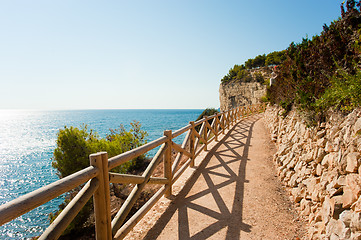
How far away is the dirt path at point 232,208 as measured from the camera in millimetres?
3014

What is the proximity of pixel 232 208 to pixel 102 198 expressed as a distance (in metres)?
2.53

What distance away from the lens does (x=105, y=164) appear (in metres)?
2.17

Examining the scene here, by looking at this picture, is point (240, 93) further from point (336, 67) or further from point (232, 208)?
point (232, 208)

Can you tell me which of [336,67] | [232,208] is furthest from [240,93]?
[232,208]

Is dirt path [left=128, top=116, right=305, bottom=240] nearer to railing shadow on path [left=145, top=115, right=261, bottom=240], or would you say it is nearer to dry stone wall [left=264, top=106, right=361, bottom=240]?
railing shadow on path [left=145, top=115, right=261, bottom=240]

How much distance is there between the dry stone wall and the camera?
2.27m

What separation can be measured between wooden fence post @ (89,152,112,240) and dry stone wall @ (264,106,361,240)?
8.99 ft

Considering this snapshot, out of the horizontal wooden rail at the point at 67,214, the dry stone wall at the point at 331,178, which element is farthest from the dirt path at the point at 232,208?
the horizontal wooden rail at the point at 67,214

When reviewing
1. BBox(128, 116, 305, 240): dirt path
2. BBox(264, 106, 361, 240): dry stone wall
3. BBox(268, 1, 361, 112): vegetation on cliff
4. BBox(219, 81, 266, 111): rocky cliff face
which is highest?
BBox(219, 81, 266, 111): rocky cliff face

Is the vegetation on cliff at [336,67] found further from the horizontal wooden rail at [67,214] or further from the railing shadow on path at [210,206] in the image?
the horizontal wooden rail at [67,214]

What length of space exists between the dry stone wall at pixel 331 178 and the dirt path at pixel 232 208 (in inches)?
14.7

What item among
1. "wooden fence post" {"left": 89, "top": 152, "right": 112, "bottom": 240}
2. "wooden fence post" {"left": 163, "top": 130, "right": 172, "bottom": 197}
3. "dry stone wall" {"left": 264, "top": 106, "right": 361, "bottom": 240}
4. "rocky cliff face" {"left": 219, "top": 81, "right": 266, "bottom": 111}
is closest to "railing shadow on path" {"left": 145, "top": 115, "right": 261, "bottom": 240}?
"wooden fence post" {"left": 163, "top": 130, "right": 172, "bottom": 197}

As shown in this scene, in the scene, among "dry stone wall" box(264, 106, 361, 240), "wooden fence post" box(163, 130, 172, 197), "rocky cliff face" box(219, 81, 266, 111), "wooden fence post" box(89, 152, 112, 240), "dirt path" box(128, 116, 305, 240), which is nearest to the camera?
"wooden fence post" box(89, 152, 112, 240)

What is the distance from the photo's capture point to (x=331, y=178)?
2805 millimetres
